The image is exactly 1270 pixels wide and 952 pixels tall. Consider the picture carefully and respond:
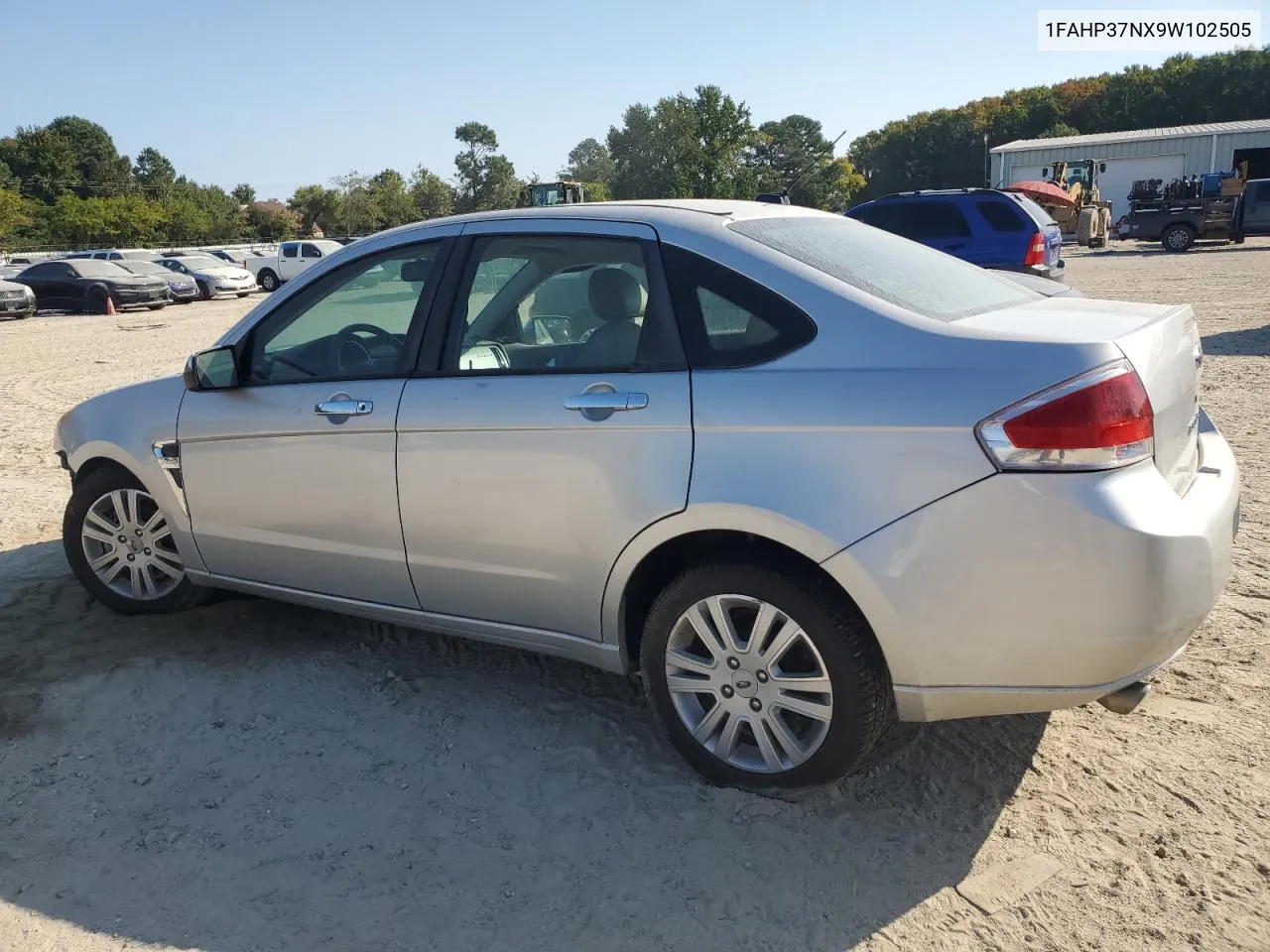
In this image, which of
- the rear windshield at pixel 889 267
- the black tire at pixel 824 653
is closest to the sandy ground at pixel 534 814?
the black tire at pixel 824 653

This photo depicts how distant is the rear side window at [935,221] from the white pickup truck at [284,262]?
21.2m

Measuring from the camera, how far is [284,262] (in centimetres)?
3219

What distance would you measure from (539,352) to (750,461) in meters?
0.95

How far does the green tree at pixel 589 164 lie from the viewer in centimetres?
11925

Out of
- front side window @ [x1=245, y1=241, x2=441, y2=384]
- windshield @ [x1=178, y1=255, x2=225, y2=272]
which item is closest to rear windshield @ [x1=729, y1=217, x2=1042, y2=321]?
front side window @ [x1=245, y1=241, x2=441, y2=384]

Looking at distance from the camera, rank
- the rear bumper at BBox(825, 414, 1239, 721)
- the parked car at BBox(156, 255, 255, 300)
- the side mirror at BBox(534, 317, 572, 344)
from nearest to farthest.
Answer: the rear bumper at BBox(825, 414, 1239, 721) → the side mirror at BBox(534, 317, 572, 344) → the parked car at BBox(156, 255, 255, 300)

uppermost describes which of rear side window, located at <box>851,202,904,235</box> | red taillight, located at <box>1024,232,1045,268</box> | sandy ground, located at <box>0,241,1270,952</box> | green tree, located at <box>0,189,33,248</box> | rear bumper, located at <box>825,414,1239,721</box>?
green tree, located at <box>0,189,33,248</box>

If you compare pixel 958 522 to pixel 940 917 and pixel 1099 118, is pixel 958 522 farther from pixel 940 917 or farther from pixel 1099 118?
pixel 1099 118

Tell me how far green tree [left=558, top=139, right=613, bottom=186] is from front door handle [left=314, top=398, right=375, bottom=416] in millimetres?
112606

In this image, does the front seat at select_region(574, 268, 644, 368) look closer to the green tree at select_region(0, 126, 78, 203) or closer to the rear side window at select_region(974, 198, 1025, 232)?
the rear side window at select_region(974, 198, 1025, 232)

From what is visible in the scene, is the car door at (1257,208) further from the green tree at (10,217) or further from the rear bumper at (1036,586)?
the green tree at (10,217)

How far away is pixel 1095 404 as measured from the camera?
7.95 feet

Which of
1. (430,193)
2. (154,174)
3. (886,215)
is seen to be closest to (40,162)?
(154,174)

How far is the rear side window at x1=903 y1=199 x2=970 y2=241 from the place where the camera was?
1402cm
